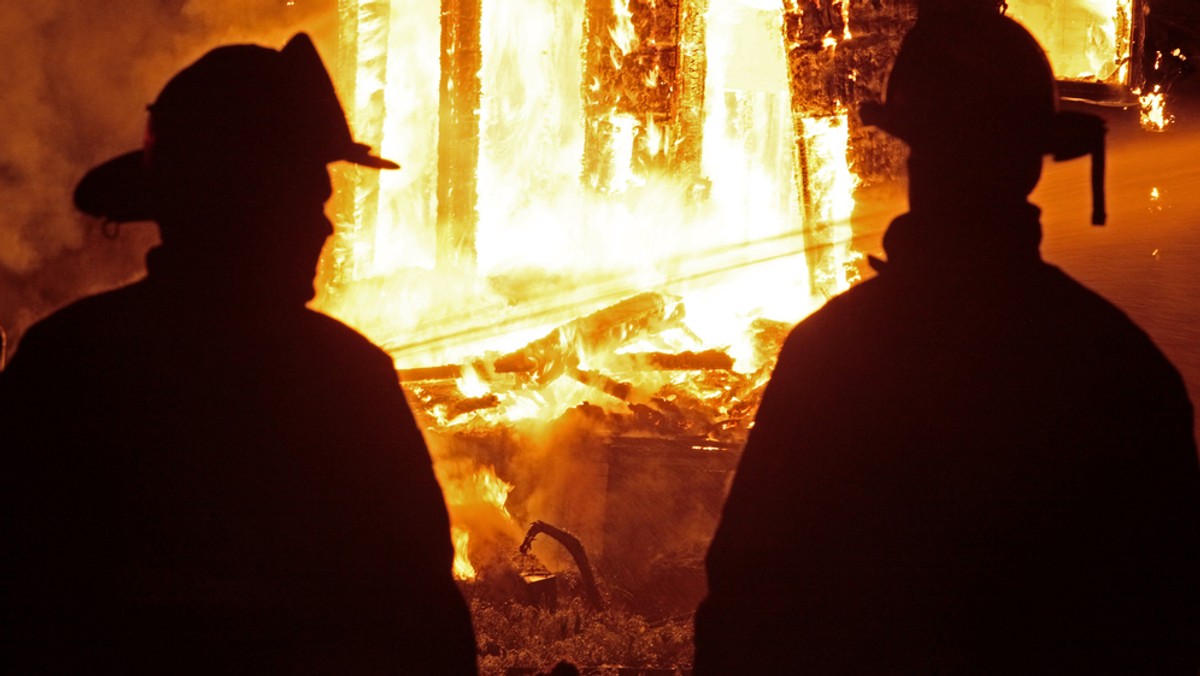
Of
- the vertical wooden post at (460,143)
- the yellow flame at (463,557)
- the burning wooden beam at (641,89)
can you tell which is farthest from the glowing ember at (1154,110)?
the yellow flame at (463,557)

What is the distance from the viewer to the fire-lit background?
23.0 feet

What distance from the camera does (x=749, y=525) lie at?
9.45ft

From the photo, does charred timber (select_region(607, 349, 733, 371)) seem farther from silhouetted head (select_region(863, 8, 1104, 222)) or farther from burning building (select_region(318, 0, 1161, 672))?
silhouetted head (select_region(863, 8, 1104, 222))

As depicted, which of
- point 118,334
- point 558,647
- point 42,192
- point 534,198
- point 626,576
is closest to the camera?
point 118,334

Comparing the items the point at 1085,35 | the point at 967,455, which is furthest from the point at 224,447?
the point at 1085,35

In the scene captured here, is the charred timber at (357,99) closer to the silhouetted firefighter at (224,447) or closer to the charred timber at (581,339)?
the charred timber at (581,339)

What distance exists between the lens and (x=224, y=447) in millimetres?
2770

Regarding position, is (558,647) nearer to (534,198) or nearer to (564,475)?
(564,475)

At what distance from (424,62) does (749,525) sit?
8.64 m

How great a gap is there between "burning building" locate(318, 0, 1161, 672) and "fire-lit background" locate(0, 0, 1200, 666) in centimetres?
2

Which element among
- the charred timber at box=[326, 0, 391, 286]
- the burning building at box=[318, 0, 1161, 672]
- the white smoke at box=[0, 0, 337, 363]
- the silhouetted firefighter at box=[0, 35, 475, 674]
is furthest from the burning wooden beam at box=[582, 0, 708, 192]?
the silhouetted firefighter at box=[0, 35, 475, 674]

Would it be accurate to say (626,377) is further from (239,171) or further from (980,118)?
(239,171)

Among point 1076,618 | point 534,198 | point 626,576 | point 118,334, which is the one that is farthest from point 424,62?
point 1076,618

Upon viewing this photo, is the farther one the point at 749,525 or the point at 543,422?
the point at 543,422
